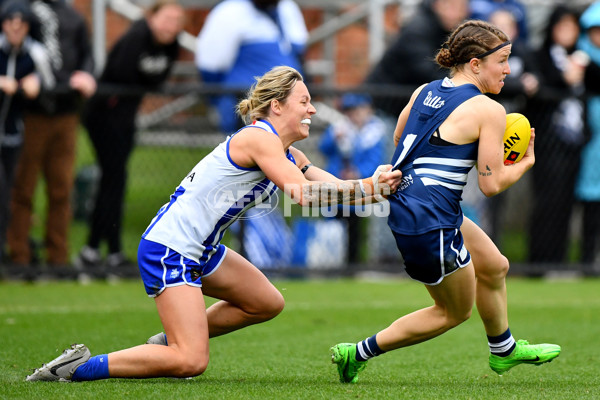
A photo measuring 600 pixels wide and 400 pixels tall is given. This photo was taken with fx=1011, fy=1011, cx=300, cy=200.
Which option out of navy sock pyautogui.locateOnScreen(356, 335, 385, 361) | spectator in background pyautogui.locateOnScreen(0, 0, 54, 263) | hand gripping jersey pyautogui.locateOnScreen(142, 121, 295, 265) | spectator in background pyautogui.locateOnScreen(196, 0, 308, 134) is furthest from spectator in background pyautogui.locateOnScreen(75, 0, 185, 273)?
navy sock pyautogui.locateOnScreen(356, 335, 385, 361)

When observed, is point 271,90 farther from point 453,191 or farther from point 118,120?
point 118,120

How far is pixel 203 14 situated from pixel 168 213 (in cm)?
956

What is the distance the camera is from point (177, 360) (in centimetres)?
474

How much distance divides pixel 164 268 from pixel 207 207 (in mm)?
361

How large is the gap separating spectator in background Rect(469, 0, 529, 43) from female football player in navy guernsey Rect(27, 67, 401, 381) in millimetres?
5766

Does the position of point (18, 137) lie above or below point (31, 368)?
above

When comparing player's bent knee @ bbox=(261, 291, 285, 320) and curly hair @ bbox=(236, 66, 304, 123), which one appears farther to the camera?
player's bent knee @ bbox=(261, 291, 285, 320)

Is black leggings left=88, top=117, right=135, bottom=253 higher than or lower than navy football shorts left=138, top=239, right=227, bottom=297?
lower

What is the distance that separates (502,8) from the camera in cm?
1045

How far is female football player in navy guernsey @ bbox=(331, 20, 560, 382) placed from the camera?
4742mm

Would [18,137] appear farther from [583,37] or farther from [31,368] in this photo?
[583,37]

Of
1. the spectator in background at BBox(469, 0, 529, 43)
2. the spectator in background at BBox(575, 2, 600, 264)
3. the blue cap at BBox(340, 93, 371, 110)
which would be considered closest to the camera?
the blue cap at BBox(340, 93, 371, 110)

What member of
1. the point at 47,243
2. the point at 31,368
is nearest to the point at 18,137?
the point at 47,243

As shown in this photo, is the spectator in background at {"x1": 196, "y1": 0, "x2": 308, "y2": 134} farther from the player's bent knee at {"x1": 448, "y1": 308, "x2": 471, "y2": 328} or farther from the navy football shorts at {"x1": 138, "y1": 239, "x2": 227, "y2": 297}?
the player's bent knee at {"x1": 448, "y1": 308, "x2": 471, "y2": 328}
